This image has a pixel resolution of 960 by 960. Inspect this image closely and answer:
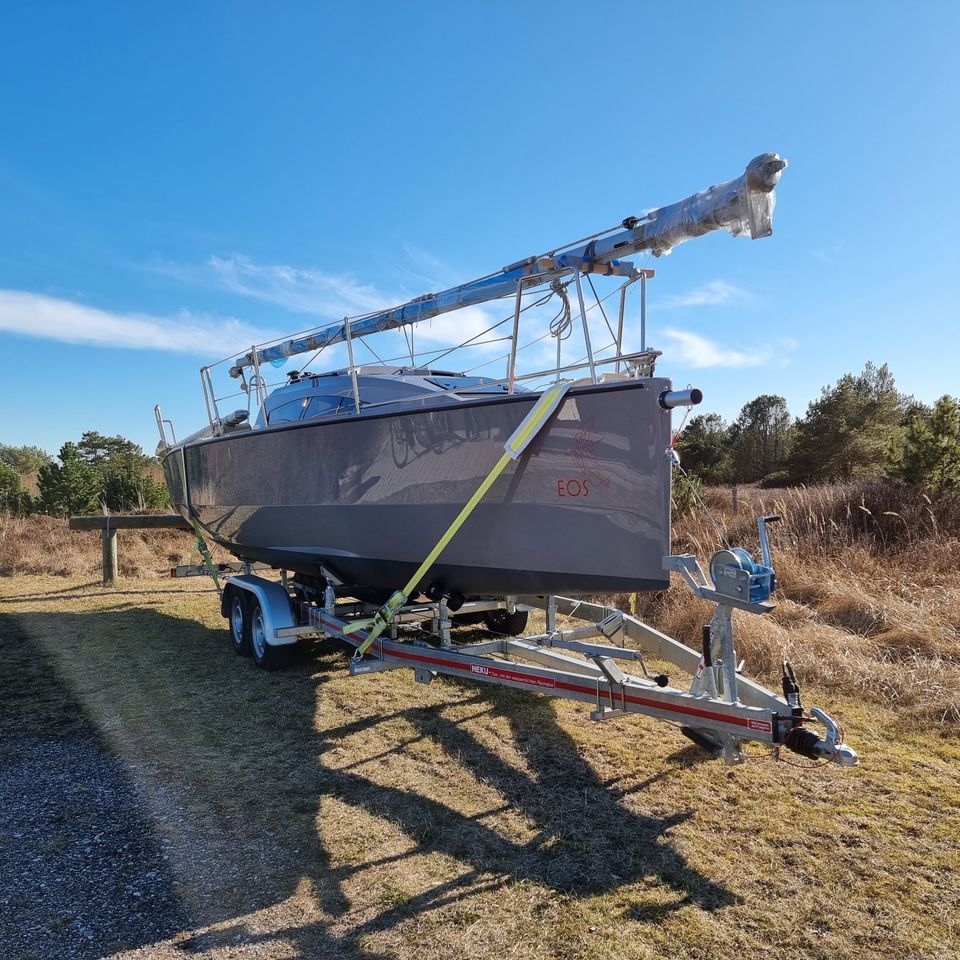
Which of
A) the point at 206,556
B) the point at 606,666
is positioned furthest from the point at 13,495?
the point at 606,666

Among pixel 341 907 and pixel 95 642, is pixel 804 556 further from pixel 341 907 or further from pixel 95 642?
pixel 95 642

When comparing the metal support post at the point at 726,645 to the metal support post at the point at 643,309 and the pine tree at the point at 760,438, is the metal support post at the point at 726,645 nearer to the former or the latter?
the metal support post at the point at 643,309

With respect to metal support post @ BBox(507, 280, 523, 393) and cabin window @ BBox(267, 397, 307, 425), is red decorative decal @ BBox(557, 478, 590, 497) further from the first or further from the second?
cabin window @ BBox(267, 397, 307, 425)

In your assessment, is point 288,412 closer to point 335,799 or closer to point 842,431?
point 335,799

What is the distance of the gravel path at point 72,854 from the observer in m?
2.46

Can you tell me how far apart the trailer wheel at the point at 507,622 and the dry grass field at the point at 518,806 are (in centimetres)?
108

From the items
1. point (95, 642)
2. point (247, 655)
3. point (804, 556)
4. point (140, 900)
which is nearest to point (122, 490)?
point (95, 642)

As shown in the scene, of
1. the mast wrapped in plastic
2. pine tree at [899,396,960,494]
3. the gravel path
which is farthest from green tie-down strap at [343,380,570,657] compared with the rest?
pine tree at [899,396,960,494]

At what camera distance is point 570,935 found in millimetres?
2420

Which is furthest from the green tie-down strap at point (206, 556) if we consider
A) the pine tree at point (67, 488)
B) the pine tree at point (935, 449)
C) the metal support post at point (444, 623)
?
the pine tree at point (67, 488)

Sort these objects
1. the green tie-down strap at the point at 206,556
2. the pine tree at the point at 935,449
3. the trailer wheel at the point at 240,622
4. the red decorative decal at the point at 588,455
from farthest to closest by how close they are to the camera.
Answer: the pine tree at the point at 935,449 < the green tie-down strap at the point at 206,556 < the trailer wheel at the point at 240,622 < the red decorative decal at the point at 588,455

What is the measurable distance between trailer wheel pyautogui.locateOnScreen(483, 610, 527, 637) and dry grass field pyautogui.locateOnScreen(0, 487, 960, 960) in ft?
3.54

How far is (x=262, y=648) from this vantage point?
232 inches

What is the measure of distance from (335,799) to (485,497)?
1.70 m
